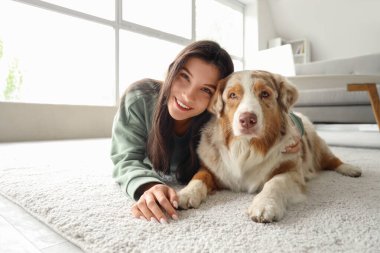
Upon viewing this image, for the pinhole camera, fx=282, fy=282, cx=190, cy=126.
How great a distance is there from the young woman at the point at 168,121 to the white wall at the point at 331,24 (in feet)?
24.6

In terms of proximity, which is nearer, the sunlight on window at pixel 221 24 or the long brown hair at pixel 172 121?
the long brown hair at pixel 172 121

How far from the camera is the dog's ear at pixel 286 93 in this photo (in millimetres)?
1585

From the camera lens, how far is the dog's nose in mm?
1313

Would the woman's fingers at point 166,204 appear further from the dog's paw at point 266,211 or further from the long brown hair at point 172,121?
the long brown hair at point 172,121

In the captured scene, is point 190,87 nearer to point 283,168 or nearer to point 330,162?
point 283,168

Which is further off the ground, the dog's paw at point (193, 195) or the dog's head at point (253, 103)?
the dog's head at point (253, 103)

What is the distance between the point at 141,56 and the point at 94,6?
138 centimetres

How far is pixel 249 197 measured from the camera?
56.7 inches

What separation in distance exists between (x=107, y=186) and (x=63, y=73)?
4272 millimetres

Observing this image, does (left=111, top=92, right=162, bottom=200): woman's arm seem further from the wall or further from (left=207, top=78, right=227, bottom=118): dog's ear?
the wall

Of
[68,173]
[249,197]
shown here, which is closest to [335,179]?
[249,197]

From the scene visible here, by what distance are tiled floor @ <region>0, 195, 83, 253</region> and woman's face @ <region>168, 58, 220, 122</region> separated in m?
0.81

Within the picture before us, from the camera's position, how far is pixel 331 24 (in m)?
7.89

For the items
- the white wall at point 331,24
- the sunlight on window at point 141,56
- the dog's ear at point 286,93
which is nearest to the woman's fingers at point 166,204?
the dog's ear at point 286,93
